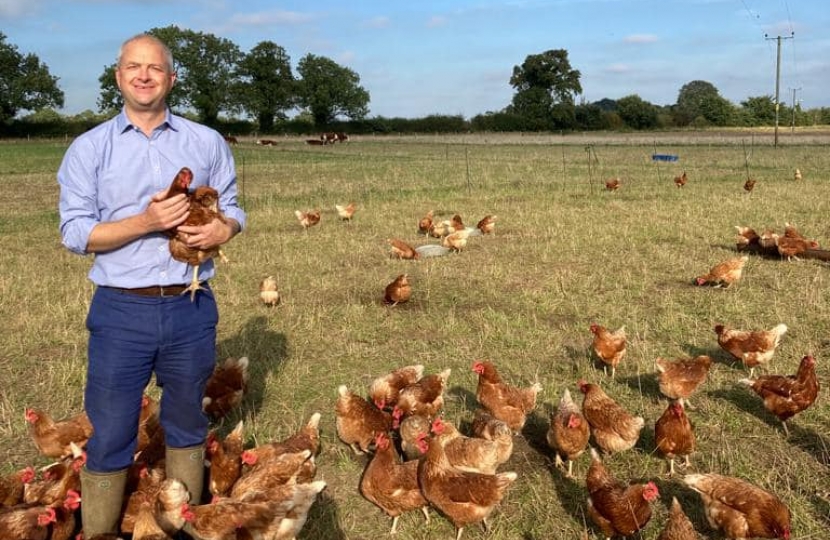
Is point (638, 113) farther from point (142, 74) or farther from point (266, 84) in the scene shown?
point (142, 74)

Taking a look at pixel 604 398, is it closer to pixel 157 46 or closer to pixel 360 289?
pixel 157 46

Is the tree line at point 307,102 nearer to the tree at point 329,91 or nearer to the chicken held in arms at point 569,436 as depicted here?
the tree at point 329,91

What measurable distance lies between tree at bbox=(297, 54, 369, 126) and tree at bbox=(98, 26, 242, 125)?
9.28 m

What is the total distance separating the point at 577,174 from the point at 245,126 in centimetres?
6059

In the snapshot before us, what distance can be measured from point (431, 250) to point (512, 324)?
158 inches

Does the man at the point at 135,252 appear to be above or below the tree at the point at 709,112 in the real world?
below

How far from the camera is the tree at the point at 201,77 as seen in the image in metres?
80.5

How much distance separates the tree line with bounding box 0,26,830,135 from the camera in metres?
74.7

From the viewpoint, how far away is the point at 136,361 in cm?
309

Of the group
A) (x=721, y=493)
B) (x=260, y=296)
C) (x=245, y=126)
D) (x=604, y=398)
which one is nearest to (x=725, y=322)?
(x=604, y=398)

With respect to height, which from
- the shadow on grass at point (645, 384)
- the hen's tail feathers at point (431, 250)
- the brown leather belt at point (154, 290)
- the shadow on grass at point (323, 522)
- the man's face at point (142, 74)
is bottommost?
the shadow on grass at point (323, 522)

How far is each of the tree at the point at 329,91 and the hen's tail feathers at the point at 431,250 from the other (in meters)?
79.8

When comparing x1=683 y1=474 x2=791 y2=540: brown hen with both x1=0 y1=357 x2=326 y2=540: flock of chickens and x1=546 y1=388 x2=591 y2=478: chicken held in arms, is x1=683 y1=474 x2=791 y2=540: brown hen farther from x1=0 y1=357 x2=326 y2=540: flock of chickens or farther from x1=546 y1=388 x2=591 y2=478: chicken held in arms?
x1=0 y1=357 x2=326 y2=540: flock of chickens

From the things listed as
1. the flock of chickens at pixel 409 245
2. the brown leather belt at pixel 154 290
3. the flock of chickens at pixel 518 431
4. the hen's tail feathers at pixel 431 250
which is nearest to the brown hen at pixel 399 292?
the flock of chickens at pixel 409 245
